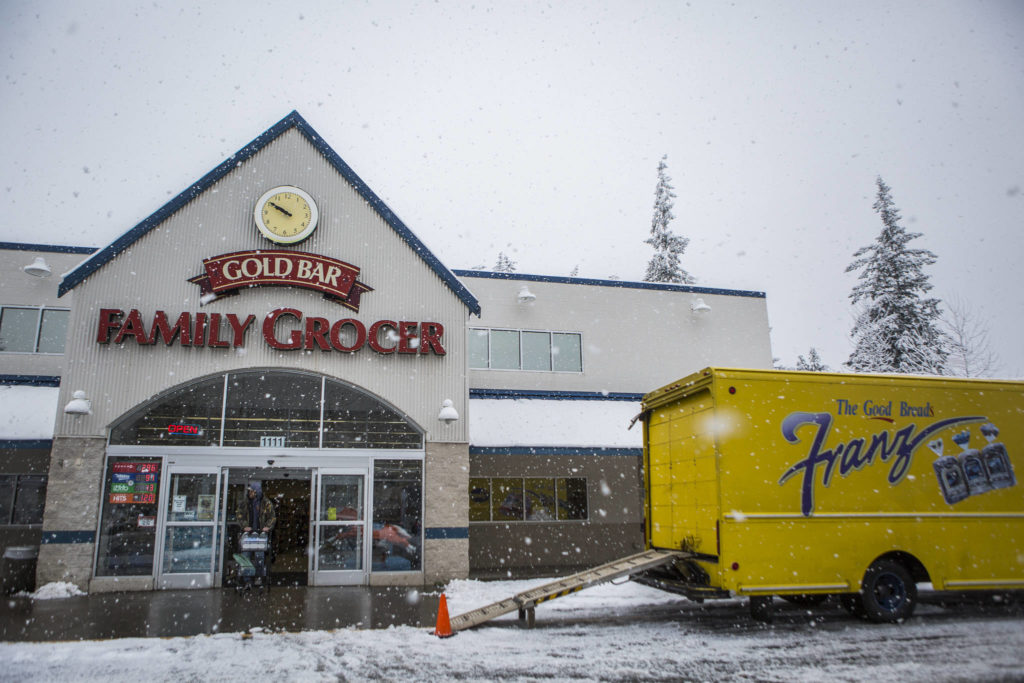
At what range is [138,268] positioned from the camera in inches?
523

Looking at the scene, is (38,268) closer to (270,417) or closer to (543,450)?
(270,417)

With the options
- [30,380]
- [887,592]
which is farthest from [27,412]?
[887,592]

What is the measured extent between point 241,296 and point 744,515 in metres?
10.2

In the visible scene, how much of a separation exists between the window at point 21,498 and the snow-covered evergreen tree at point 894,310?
29115mm

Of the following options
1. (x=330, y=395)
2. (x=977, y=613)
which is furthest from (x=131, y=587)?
(x=977, y=613)

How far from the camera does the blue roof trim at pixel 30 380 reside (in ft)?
50.2

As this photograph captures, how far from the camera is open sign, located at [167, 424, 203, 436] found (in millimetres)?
13008

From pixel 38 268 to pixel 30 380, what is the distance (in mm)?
3082

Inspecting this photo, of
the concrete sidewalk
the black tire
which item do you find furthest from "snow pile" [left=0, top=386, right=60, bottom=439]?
the black tire

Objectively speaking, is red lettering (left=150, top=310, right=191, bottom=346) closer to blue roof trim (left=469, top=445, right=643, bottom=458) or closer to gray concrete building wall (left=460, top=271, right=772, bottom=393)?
blue roof trim (left=469, top=445, right=643, bottom=458)

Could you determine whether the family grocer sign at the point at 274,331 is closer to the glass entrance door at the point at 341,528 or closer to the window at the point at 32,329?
the glass entrance door at the point at 341,528

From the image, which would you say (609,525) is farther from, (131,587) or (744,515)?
(131,587)

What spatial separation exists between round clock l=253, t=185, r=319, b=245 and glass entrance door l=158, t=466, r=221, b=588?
16.1 ft

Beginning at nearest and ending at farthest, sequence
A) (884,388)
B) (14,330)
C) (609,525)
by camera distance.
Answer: (884,388) < (14,330) < (609,525)
